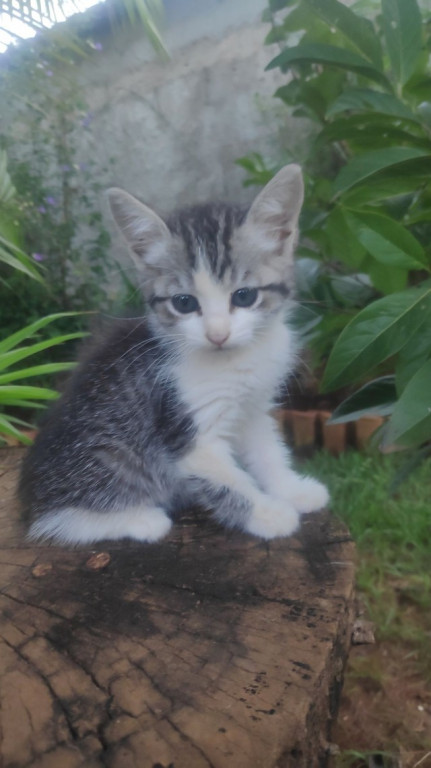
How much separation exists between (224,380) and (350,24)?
28.7 inches

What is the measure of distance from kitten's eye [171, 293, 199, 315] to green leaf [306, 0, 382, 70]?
587mm

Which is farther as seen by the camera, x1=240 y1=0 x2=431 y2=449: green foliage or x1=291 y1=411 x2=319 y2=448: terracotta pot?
x1=291 y1=411 x2=319 y2=448: terracotta pot

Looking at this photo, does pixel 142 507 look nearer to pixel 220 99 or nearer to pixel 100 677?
pixel 100 677

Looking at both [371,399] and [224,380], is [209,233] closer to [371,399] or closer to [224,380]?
[224,380]

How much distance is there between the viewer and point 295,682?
0.75 meters

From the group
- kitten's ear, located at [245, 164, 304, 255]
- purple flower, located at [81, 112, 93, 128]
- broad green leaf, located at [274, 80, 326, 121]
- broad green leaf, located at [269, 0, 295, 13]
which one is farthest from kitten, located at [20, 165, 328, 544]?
purple flower, located at [81, 112, 93, 128]

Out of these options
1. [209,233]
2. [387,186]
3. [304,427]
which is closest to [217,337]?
[209,233]

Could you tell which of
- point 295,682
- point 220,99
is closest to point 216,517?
point 295,682

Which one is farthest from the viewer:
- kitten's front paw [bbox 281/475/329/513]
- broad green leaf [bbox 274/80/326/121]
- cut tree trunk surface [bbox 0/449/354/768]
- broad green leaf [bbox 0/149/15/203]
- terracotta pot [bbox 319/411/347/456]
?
terracotta pot [bbox 319/411/347/456]

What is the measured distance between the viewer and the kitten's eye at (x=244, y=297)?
1.15m

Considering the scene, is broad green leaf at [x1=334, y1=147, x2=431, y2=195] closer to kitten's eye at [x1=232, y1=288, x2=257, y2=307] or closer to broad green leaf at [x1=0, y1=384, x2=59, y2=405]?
kitten's eye at [x1=232, y1=288, x2=257, y2=307]

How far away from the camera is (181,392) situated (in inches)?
47.3

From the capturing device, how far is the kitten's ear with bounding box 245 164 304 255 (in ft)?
3.69

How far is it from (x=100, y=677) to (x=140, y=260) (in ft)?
2.65
